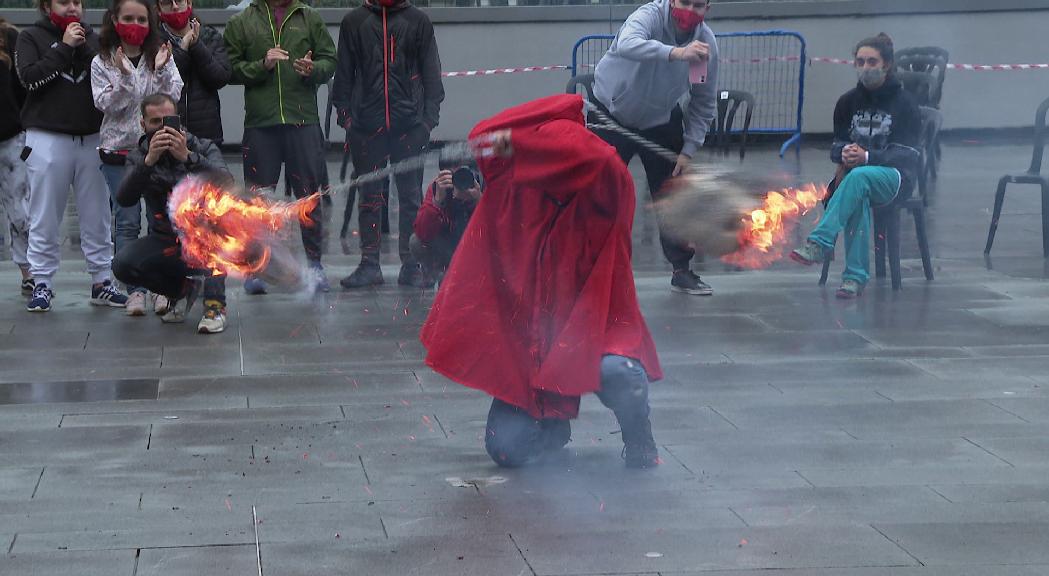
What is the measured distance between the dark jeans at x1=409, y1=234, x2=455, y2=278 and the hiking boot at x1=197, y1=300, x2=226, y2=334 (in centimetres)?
116

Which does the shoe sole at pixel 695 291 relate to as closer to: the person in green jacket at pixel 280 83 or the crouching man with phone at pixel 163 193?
the person in green jacket at pixel 280 83

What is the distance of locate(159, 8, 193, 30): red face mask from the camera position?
862 centimetres

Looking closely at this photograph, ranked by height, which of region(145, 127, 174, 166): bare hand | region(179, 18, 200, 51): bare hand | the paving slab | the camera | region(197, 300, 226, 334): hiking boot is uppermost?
region(179, 18, 200, 51): bare hand

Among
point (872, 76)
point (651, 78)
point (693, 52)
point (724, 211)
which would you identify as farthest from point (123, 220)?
point (872, 76)

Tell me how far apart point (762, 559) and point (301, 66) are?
543 cm

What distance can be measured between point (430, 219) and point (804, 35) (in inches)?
476

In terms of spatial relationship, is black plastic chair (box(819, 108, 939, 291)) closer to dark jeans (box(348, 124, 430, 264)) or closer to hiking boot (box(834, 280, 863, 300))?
hiking boot (box(834, 280, 863, 300))

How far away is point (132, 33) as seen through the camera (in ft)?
26.7

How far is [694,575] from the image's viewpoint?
441 cm

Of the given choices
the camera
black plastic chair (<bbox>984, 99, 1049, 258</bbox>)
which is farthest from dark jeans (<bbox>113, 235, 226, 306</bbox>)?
black plastic chair (<bbox>984, 99, 1049, 258</bbox>)

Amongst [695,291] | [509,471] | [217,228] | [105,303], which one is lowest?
[695,291]

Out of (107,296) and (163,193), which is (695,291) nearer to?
(163,193)

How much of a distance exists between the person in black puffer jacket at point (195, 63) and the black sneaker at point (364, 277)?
4.47ft

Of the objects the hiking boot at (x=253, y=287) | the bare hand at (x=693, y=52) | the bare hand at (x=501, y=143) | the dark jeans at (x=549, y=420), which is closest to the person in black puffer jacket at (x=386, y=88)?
the hiking boot at (x=253, y=287)
